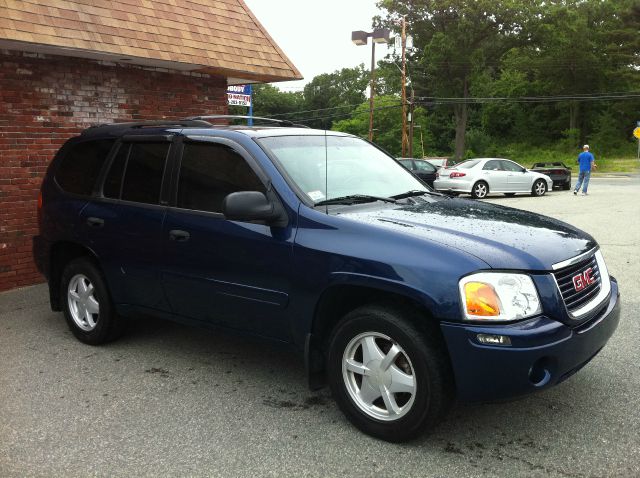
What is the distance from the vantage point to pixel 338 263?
3.34 meters

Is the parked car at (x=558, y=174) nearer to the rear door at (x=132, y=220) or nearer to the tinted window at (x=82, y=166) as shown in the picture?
the tinted window at (x=82, y=166)

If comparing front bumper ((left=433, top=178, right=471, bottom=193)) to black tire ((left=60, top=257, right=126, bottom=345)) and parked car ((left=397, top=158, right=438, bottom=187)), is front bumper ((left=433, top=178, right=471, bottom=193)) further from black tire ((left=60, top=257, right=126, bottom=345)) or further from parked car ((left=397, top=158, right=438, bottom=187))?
black tire ((left=60, top=257, right=126, bottom=345))

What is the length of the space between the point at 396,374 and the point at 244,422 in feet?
3.31

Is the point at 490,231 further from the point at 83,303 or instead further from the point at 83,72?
the point at 83,72

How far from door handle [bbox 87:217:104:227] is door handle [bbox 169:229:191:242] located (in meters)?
0.88

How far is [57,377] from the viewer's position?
170 inches

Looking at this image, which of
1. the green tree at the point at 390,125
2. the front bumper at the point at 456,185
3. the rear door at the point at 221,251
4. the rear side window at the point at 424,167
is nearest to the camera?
the rear door at the point at 221,251

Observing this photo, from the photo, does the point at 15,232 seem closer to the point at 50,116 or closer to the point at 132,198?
the point at 50,116

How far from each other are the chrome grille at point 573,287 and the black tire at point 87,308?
135 inches

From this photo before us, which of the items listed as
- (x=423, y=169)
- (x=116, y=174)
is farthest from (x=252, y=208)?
(x=423, y=169)

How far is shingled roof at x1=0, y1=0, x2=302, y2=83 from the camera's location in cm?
678

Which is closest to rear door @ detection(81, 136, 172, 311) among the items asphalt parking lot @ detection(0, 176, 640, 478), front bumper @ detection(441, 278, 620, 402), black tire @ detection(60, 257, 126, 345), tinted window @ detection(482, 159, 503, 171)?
black tire @ detection(60, 257, 126, 345)

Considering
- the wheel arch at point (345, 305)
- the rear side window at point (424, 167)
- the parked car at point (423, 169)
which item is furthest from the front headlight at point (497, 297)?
the rear side window at point (424, 167)

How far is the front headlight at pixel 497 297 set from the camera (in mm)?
2934
